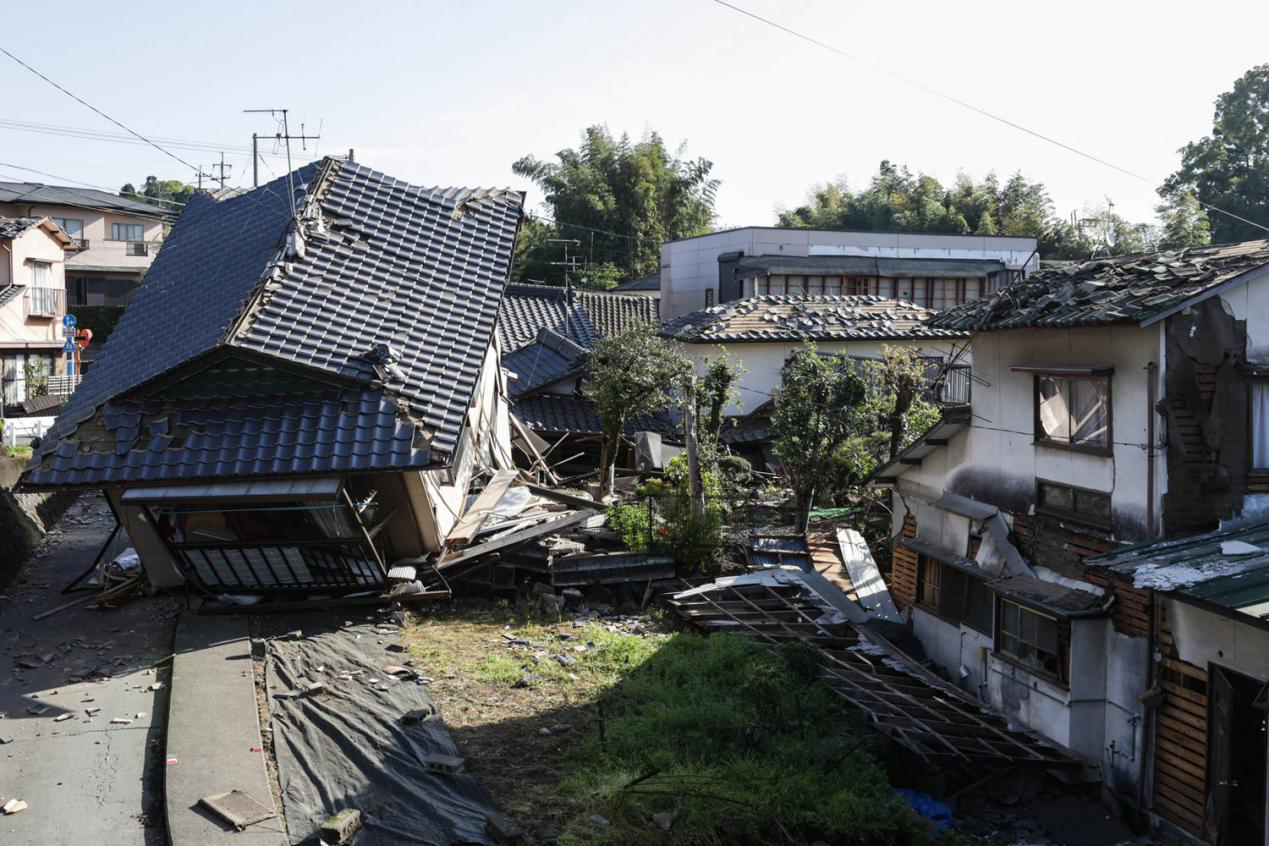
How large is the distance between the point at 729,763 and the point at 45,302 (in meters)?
34.2

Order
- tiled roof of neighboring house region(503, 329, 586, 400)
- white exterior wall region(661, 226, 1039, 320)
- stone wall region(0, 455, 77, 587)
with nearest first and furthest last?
stone wall region(0, 455, 77, 587), tiled roof of neighboring house region(503, 329, 586, 400), white exterior wall region(661, 226, 1039, 320)

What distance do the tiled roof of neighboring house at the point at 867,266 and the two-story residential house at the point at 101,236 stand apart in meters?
28.2

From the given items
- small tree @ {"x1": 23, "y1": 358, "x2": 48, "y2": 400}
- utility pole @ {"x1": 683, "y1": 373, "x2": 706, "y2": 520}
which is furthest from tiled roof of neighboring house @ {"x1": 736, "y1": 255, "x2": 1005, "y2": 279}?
small tree @ {"x1": 23, "y1": 358, "x2": 48, "y2": 400}

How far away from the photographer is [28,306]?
3456 cm

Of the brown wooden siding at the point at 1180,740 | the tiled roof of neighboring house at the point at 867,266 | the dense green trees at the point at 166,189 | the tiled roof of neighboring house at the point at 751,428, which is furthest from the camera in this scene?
the dense green trees at the point at 166,189

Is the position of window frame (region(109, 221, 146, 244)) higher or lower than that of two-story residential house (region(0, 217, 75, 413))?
higher

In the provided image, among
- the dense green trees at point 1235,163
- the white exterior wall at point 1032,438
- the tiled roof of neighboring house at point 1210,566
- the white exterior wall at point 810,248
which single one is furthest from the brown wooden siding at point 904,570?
the dense green trees at point 1235,163

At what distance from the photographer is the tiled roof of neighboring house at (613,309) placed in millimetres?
35688

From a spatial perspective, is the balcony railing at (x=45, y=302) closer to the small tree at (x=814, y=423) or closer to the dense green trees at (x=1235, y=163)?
the small tree at (x=814, y=423)

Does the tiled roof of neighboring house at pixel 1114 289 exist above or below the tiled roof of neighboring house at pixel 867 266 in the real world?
below

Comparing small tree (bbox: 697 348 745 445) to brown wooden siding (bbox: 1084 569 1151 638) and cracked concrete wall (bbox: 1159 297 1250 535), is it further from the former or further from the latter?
cracked concrete wall (bbox: 1159 297 1250 535)

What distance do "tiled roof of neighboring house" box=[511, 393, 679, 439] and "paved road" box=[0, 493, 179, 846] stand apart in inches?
453

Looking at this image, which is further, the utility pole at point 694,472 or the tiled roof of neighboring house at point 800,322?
the tiled roof of neighboring house at point 800,322

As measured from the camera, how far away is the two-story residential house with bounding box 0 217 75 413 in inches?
1312
